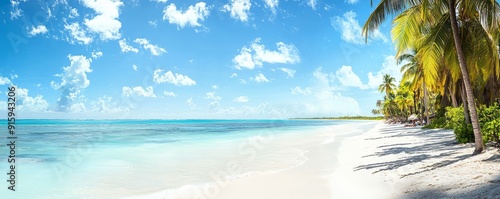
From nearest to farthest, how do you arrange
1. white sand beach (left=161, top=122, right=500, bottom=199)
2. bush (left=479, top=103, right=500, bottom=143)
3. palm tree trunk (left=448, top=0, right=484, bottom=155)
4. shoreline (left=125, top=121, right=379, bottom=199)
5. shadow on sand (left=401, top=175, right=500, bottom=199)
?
shadow on sand (left=401, top=175, right=500, bottom=199)
white sand beach (left=161, top=122, right=500, bottom=199)
shoreline (left=125, top=121, right=379, bottom=199)
bush (left=479, top=103, right=500, bottom=143)
palm tree trunk (left=448, top=0, right=484, bottom=155)

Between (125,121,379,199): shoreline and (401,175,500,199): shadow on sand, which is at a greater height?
(401,175,500,199): shadow on sand

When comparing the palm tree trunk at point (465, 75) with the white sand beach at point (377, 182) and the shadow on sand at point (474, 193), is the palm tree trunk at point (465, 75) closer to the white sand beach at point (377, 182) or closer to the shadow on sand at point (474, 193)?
the white sand beach at point (377, 182)

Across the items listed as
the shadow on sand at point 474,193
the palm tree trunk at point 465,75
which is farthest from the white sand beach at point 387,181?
the palm tree trunk at point 465,75

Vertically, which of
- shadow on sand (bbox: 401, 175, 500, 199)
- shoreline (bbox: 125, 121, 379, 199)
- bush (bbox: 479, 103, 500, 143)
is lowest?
shoreline (bbox: 125, 121, 379, 199)

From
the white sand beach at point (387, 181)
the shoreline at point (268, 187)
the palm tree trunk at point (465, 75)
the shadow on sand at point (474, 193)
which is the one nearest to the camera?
the shadow on sand at point (474, 193)

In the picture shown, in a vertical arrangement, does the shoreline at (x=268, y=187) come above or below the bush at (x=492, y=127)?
below

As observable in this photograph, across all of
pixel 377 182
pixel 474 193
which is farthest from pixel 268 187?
pixel 474 193

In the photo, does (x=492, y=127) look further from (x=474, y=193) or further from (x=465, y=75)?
(x=474, y=193)

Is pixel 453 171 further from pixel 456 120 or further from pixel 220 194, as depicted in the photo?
pixel 456 120

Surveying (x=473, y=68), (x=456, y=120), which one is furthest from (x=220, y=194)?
(x=456, y=120)

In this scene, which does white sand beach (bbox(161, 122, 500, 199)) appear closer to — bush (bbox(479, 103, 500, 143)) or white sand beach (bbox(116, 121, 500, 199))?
white sand beach (bbox(116, 121, 500, 199))

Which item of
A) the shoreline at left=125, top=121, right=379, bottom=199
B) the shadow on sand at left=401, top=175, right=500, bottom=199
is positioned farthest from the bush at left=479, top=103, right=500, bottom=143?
the shoreline at left=125, top=121, right=379, bottom=199

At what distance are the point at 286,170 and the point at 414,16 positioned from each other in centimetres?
644

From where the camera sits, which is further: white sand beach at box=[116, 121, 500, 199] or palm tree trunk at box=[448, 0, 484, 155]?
palm tree trunk at box=[448, 0, 484, 155]
